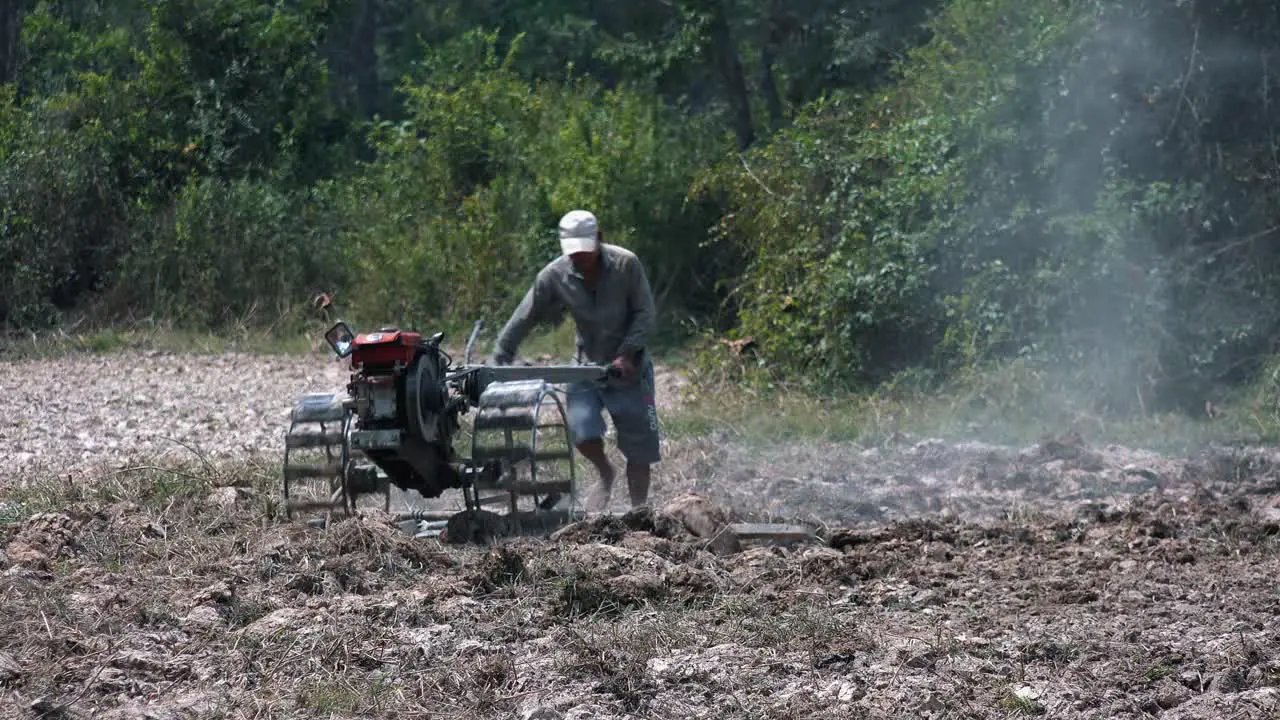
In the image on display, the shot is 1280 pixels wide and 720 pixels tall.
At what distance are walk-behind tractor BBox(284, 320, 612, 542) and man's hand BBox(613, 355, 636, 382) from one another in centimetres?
12

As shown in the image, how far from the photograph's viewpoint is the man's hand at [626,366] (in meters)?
8.16

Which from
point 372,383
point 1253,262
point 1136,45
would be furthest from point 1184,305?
point 372,383

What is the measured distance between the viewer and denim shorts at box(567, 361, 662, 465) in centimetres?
841

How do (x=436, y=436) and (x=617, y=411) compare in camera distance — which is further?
(x=617, y=411)

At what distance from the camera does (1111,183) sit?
12.3 meters

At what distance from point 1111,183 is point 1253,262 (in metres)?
1.14

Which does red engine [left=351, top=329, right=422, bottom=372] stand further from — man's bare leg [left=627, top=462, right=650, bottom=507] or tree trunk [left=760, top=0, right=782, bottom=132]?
tree trunk [left=760, top=0, right=782, bottom=132]

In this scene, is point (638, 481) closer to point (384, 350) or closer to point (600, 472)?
point (600, 472)

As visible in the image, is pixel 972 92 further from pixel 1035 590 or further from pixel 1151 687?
pixel 1151 687

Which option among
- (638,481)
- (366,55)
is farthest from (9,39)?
(638,481)

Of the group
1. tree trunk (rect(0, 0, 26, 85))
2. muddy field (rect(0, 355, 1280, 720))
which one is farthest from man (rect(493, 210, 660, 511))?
tree trunk (rect(0, 0, 26, 85))

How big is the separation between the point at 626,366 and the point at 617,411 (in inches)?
12.1

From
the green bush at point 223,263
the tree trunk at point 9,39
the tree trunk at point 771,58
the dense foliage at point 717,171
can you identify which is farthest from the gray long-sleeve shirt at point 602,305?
the tree trunk at point 9,39

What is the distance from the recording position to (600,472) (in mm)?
8633
